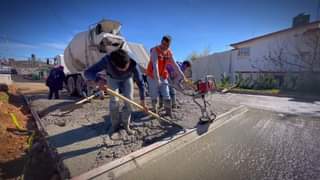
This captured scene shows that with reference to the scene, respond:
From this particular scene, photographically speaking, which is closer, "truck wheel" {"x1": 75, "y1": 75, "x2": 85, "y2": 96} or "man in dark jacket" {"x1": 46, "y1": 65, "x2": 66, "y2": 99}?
"man in dark jacket" {"x1": 46, "y1": 65, "x2": 66, "y2": 99}

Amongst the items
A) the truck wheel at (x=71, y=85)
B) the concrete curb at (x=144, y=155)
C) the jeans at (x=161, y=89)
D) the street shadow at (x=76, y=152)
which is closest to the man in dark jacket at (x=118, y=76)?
the street shadow at (x=76, y=152)

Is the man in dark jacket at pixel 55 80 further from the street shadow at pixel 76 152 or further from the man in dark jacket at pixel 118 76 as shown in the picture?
the street shadow at pixel 76 152

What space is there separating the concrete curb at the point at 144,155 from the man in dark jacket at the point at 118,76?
28.3 inches

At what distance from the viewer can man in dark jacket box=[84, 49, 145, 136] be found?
9.34ft

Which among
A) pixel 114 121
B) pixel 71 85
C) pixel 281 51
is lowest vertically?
pixel 114 121

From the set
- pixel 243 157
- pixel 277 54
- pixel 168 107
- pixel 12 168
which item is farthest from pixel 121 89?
pixel 277 54

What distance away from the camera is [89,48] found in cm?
764

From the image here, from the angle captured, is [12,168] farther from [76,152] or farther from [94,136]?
[94,136]

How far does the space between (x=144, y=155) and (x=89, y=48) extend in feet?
21.1

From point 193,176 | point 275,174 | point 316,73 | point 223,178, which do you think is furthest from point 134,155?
point 316,73

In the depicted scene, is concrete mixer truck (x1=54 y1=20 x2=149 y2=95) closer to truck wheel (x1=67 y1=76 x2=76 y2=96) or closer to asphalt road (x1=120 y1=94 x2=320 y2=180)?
truck wheel (x1=67 y1=76 x2=76 y2=96)

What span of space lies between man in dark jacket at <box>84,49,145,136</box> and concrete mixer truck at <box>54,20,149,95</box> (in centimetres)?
441

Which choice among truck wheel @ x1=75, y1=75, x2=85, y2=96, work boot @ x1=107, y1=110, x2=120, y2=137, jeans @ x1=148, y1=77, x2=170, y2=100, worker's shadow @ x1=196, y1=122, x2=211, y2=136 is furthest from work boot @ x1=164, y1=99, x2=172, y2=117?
truck wheel @ x1=75, y1=75, x2=85, y2=96

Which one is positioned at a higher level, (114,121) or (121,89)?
(121,89)
